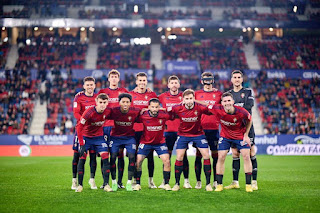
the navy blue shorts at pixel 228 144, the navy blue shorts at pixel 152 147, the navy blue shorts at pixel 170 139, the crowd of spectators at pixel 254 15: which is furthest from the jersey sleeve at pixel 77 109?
the crowd of spectators at pixel 254 15

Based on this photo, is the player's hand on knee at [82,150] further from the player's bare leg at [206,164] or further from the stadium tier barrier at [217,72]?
the stadium tier barrier at [217,72]

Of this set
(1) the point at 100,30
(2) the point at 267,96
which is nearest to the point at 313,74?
(2) the point at 267,96

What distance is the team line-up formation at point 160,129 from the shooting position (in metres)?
9.23

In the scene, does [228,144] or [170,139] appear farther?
[170,139]

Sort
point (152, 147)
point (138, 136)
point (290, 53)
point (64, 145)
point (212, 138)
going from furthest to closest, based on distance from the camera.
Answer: point (290, 53), point (64, 145), point (138, 136), point (212, 138), point (152, 147)

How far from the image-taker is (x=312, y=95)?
3170 centimetres

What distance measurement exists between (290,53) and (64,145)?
71.4 feet

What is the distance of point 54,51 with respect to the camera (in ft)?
A: 117

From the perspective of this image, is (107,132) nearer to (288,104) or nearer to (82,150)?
(82,150)

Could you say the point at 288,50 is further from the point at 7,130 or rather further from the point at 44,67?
the point at 7,130

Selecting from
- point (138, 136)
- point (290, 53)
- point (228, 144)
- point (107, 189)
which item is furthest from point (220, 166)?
point (290, 53)

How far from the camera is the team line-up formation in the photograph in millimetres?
9227

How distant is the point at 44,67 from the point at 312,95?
67.4 ft

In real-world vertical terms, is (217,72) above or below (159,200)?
above
